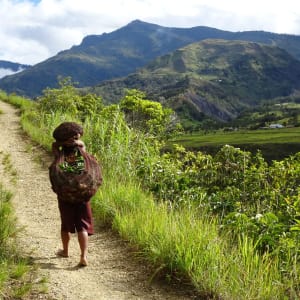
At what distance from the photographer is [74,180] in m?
5.82

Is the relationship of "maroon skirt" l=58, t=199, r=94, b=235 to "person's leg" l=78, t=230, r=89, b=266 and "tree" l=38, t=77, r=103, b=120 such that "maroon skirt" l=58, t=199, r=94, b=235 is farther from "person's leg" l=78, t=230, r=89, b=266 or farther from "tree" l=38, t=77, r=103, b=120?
"tree" l=38, t=77, r=103, b=120

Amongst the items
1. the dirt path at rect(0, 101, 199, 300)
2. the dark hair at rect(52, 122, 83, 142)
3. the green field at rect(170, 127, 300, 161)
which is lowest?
the green field at rect(170, 127, 300, 161)

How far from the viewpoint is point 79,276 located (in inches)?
222

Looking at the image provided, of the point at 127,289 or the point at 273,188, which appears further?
the point at 273,188

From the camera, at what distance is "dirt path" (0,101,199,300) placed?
206 inches

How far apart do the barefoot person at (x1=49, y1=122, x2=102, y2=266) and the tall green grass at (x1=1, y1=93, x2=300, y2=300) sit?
0.87m

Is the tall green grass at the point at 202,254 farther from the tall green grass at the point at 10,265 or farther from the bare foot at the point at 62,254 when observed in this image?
the tall green grass at the point at 10,265

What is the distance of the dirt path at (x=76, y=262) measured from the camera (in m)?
5.23

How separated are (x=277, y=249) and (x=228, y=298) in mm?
834

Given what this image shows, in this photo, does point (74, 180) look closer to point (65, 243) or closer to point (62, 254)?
point (65, 243)

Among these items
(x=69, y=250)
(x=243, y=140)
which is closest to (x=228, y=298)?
(x=69, y=250)

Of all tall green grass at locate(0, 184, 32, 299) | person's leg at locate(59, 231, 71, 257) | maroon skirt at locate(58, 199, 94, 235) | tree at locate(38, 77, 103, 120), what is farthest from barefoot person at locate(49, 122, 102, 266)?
tree at locate(38, 77, 103, 120)

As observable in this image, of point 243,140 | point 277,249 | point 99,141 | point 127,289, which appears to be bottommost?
point 243,140

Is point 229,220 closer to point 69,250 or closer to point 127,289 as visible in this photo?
point 127,289
